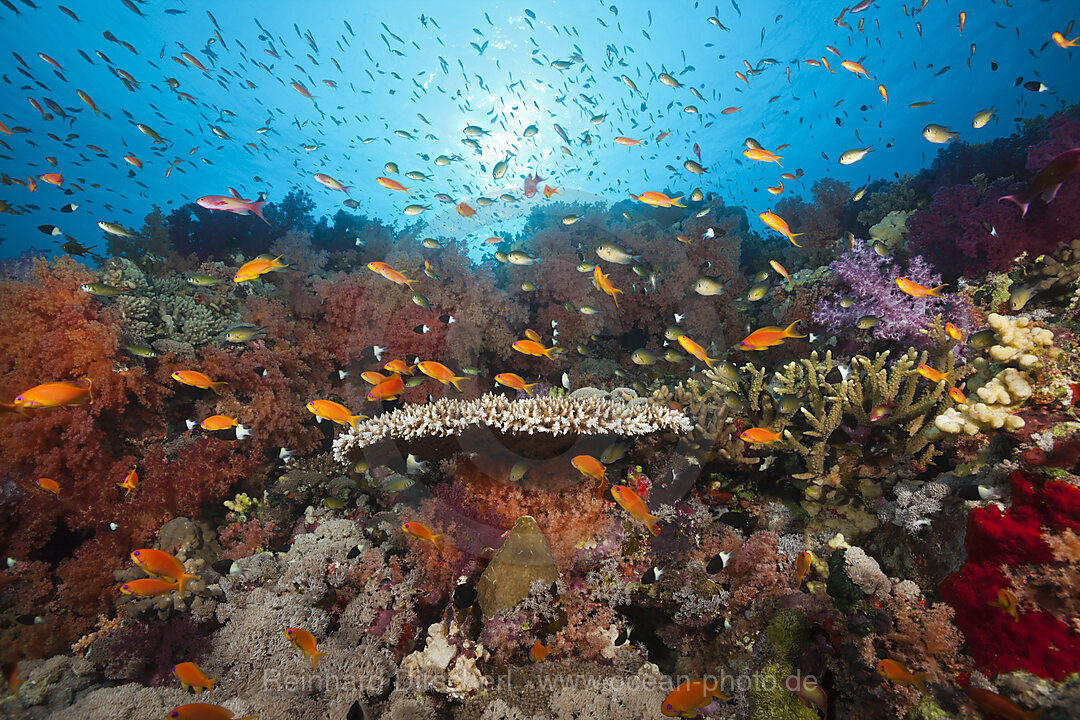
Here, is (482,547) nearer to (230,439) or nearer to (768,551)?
(768,551)

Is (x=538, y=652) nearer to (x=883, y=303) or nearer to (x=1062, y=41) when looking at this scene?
(x=883, y=303)

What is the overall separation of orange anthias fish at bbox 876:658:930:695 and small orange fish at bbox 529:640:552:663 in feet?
7.14

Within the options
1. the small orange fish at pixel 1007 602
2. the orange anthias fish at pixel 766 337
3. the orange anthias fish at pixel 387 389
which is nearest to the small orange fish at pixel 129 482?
the orange anthias fish at pixel 387 389

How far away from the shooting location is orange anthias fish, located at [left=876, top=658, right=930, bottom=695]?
7.15 feet

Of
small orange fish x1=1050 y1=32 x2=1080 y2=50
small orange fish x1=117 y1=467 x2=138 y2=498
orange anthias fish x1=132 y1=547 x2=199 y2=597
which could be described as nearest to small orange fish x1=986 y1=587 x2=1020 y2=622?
orange anthias fish x1=132 y1=547 x2=199 y2=597

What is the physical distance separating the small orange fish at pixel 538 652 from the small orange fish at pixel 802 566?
2.04 m

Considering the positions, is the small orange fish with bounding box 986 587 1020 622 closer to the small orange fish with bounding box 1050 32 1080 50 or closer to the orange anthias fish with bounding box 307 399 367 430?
the orange anthias fish with bounding box 307 399 367 430

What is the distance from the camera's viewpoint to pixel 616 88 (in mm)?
39125

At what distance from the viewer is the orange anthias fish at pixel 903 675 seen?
2180 mm

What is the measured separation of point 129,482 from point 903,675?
6997 mm

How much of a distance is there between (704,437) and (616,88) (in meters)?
45.7

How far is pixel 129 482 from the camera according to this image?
428 centimetres

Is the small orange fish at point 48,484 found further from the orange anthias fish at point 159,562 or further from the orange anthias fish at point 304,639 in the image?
the orange anthias fish at point 304,639

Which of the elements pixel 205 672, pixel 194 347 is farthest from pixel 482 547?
pixel 194 347
